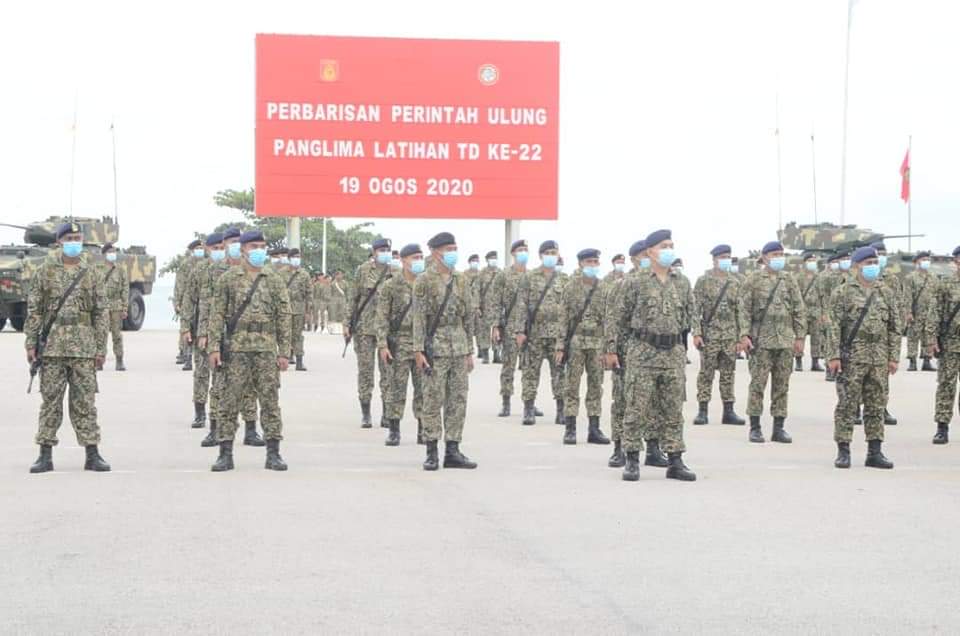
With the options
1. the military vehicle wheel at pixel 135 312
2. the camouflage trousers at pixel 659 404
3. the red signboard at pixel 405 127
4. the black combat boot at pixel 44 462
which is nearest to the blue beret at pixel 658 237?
the camouflage trousers at pixel 659 404

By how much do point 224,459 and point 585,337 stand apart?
4.07m

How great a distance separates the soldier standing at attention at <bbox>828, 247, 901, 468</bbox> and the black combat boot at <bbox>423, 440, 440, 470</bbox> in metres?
3.27

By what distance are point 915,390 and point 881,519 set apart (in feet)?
37.4

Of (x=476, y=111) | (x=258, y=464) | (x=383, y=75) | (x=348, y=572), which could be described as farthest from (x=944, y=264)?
(x=348, y=572)

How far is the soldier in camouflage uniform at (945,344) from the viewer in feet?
41.5

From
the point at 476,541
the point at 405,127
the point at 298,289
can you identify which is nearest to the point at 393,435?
the point at 476,541

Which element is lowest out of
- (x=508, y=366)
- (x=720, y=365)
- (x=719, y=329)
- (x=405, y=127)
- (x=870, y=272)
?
(x=508, y=366)

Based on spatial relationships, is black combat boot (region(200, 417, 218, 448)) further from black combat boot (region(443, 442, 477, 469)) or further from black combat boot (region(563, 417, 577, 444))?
black combat boot (region(563, 417, 577, 444))

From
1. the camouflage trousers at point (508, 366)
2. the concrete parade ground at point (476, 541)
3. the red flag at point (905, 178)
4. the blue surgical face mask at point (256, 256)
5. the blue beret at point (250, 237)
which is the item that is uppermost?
the red flag at point (905, 178)

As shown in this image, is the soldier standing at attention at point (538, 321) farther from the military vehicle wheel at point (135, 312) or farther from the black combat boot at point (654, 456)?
the military vehicle wheel at point (135, 312)

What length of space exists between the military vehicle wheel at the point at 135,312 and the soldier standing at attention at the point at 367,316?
22473mm

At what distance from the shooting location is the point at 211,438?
11.8 meters

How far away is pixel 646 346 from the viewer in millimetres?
9883

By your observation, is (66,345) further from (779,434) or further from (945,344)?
(945,344)
